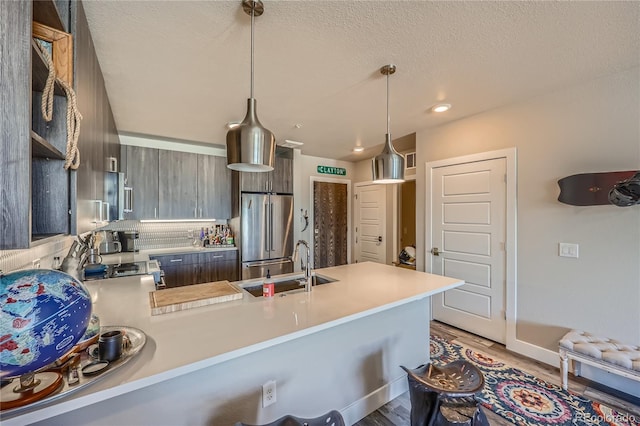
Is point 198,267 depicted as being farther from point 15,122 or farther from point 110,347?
point 15,122

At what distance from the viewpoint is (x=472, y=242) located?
9.96 feet

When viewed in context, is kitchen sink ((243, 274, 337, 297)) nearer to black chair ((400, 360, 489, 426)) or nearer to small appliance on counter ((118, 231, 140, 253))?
black chair ((400, 360, 489, 426))

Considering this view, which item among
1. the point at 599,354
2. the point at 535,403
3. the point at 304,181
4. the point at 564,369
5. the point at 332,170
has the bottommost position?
the point at 535,403

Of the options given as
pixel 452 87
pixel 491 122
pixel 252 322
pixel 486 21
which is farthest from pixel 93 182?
pixel 491 122

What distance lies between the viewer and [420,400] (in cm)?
145

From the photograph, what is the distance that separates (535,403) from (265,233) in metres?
3.53

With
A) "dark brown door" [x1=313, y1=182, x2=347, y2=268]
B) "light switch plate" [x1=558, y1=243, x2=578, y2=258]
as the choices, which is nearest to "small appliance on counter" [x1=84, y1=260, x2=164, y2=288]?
"dark brown door" [x1=313, y1=182, x2=347, y2=268]

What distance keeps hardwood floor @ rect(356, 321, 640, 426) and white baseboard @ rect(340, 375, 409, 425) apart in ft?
0.09

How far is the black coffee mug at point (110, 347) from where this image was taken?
97 centimetres

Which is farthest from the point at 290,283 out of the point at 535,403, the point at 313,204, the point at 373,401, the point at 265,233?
the point at 313,204

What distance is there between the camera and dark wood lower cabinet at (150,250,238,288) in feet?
12.1

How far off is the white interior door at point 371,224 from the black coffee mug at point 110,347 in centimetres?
445

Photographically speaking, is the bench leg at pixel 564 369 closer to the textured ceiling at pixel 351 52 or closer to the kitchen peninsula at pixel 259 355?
the kitchen peninsula at pixel 259 355

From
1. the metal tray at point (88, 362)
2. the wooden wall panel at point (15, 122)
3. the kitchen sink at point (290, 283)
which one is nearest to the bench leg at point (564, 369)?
the kitchen sink at point (290, 283)
